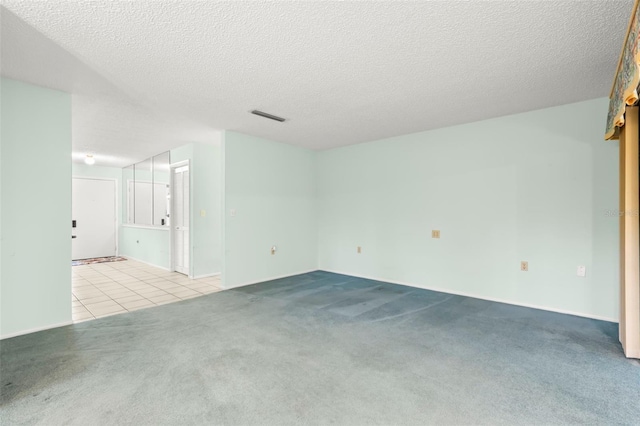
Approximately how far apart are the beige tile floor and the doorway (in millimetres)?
276

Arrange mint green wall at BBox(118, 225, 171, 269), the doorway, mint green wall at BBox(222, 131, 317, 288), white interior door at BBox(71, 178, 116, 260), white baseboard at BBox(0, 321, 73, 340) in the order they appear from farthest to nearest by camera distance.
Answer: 1. white interior door at BBox(71, 178, 116, 260)
2. mint green wall at BBox(118, 225, 171, 269)
3. the doorway
4. mint green wall at BBox(222, 131, 317, 288)
5. white baseboard at BBox(0, 321, 73, 340)

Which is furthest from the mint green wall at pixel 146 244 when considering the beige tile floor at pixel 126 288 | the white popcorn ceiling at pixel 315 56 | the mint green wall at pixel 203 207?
the white popcorn ceiling at pixel 315 56

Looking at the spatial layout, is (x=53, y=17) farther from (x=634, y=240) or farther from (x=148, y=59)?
(x=634, y=240)

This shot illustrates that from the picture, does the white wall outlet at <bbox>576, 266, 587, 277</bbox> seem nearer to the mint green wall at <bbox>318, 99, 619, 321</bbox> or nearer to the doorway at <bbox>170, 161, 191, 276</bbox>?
the mint green wall at <bbox>318, 99, 619, 321</bbox>

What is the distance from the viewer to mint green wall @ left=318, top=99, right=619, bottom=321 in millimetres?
3441

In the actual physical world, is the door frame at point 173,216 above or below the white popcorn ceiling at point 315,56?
below

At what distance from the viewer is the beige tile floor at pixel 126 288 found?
385cm

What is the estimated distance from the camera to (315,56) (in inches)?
98.0

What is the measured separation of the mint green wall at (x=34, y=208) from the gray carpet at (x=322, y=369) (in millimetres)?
330

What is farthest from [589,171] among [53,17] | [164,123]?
[164,123]

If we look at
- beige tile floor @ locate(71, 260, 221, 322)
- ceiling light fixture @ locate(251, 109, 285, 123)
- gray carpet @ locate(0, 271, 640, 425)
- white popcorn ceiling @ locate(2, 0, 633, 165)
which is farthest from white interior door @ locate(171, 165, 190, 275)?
ceiling light fixture @ locate(251, 109, 285, 123)

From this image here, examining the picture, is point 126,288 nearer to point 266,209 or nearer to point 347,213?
point 266,209

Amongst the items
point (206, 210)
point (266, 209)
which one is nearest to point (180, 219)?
point (206, 210)

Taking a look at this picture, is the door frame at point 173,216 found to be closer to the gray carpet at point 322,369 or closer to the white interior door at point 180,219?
the white interior door at point 180,219
